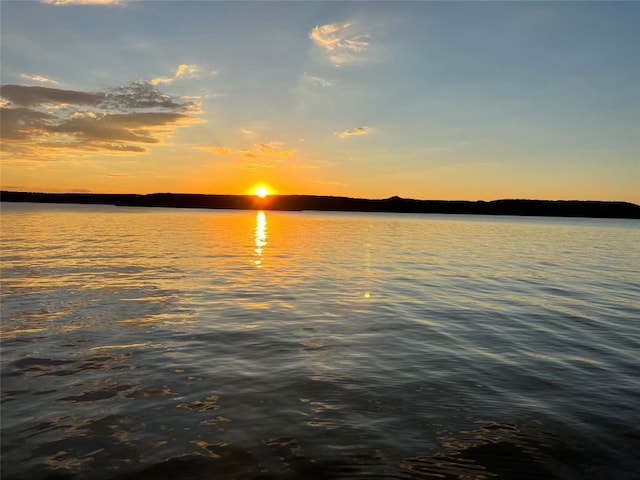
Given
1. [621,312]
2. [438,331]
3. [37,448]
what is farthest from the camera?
[621,312]

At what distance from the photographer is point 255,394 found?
11883mm

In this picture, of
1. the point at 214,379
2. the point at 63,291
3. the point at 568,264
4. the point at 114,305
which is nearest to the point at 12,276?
the point at 63,291

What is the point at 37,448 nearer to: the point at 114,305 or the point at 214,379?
the point at 214,379

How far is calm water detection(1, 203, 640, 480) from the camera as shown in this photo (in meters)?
8.87

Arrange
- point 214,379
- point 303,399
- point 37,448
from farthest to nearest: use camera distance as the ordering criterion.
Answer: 1. point 214,379
2. point 303,399
3. point 37,448

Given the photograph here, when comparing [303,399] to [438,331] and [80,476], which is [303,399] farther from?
[438,331]

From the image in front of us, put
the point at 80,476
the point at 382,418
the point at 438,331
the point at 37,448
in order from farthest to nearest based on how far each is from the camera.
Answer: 1. the point at 438,331
2. the point at 382,418
3. the point at 37,448
4. the point at 80,476

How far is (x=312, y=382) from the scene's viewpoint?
1280 centimetres

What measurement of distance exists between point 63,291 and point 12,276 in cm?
694

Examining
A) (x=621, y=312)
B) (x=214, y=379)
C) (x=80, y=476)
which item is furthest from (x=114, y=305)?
(x=621, y=312)

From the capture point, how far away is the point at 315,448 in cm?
924

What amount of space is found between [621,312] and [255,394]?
71.0 feet

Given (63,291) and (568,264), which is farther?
(568,264)

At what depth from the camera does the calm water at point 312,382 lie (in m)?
8.87
